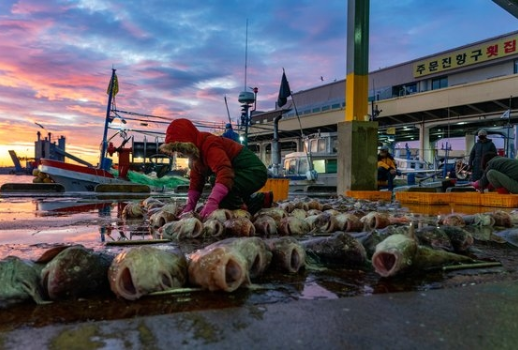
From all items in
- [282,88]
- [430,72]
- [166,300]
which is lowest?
[166,300]

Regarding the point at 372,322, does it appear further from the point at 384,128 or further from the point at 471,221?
the point at 384,128

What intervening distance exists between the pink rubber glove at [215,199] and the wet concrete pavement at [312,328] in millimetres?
2637

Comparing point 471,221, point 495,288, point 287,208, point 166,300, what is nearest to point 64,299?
point 166,300

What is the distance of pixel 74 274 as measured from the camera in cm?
197

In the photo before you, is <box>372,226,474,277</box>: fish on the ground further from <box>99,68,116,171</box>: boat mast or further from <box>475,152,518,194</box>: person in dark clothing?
<box>99,68,116,171</box>: boat mast

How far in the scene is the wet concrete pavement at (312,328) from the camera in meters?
1.36

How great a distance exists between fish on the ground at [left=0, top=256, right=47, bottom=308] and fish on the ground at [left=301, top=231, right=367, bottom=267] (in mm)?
1701

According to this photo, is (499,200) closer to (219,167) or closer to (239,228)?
(219,167)

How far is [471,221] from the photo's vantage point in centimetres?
489

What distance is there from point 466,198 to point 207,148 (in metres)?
6.82

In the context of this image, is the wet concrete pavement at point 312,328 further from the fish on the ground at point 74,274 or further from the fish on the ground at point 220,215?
the fish on the ground at point 220,215

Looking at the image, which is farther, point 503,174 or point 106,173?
point 106,173

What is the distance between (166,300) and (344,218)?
2.76m

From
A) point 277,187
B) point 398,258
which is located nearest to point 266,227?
point 398,258
